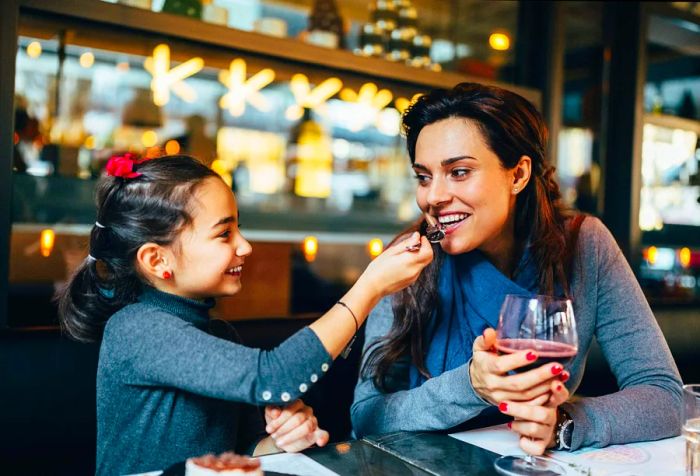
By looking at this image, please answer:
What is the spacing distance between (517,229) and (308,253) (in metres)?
2.12

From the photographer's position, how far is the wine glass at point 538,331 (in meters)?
1.02

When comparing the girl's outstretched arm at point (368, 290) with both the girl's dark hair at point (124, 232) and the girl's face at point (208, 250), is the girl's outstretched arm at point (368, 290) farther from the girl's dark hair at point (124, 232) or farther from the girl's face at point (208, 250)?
the girl's dark hair at point (124, 232)

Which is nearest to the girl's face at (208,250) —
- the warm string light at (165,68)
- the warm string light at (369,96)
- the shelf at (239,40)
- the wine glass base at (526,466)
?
the wine glass base at (526,466)

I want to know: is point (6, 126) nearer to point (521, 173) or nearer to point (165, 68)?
point (165, 68)

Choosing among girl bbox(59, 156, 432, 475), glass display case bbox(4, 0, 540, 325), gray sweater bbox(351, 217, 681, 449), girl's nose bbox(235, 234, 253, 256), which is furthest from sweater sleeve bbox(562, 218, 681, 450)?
glass display case bbox(4, 0, 540, 325)

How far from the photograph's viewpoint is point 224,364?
111 centimetres

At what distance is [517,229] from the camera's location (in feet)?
5.74

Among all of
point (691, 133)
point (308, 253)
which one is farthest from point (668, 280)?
point (308, 253)

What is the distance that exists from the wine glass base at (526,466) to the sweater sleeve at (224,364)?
321 millimetres

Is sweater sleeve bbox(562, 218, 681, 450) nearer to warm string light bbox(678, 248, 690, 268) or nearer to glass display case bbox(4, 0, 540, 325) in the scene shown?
glass display case bbox(4, 0, 540, 325)

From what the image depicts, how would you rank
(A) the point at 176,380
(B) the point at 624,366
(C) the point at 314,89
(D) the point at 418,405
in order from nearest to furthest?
(A) the point at 176,380 → (D) the point at 418,405 → (B) the point at 624,366 → (C) the point at 314,89

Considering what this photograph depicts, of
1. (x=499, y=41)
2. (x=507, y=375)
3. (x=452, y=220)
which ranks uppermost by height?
(x=499, y=41)

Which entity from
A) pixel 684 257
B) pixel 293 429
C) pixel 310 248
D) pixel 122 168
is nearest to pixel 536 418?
pixel 293 429

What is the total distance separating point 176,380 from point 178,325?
0.33 feet
